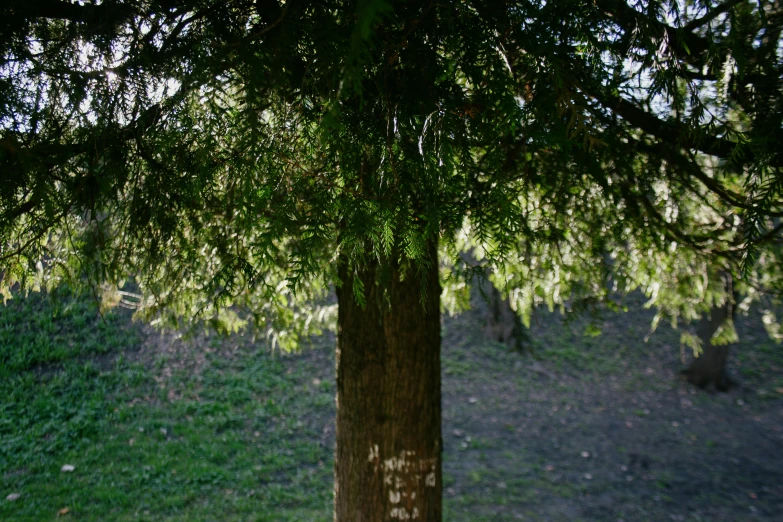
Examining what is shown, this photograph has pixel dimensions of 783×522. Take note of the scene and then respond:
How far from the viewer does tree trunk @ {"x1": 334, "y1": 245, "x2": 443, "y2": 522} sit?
369 centimetres

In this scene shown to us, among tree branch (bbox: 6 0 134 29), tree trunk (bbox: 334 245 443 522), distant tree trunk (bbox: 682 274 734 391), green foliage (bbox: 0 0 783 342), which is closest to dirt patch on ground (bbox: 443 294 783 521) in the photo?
distant tree trunk (bbox: 682 274 734 391)

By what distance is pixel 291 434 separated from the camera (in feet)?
28.8

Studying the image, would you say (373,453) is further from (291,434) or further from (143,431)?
(143,431)

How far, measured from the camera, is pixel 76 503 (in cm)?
639

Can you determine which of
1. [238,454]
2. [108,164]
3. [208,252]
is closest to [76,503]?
[238,454]

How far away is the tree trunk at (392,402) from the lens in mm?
3688

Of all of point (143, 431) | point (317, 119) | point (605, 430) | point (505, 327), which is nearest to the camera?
point (317, 119)

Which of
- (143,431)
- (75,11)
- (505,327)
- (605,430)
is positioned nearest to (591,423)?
(605,430)

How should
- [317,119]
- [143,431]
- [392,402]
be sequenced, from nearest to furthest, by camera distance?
[317,119], [392,402], [143,431]

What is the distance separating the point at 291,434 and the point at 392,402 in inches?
219

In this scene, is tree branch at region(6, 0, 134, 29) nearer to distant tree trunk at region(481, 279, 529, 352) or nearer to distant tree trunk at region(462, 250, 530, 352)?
distant tree trunk at region(462, 250, 530, 352)

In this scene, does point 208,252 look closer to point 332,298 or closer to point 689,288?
point 689,288

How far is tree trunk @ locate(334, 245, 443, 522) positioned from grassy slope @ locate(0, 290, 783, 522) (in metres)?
3.36

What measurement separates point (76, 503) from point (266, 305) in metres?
3.61
